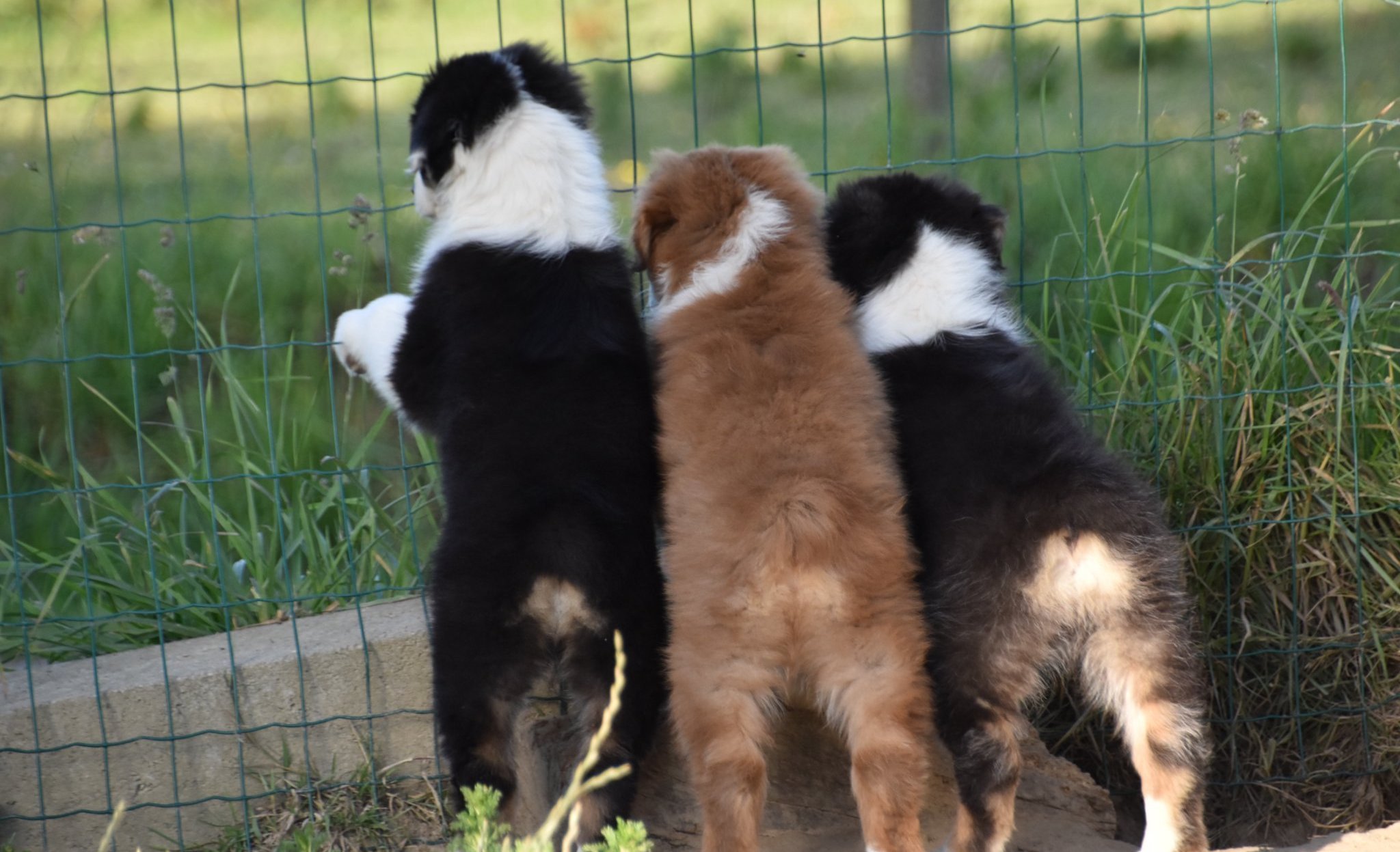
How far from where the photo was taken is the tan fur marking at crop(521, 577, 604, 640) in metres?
2.88

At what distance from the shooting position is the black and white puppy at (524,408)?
9.46ft

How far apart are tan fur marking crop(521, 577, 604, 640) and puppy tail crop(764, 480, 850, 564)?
0.43m

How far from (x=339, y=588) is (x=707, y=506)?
5.51 feet

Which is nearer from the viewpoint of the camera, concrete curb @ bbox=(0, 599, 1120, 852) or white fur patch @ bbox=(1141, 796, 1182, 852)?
white fur patch @ bbox=(1141, 796, 1182, 852)

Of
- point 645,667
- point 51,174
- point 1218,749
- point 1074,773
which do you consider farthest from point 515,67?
point 1218,749

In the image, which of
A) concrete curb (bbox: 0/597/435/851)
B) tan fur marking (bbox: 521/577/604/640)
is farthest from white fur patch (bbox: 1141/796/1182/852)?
concrete curb (bbox: 0/597/435/851)

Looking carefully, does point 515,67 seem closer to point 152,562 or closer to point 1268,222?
point 152,562

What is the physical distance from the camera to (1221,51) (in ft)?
27.2

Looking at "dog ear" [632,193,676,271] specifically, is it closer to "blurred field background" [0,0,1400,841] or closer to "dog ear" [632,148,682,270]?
"dog ear" [632,148,682,270]

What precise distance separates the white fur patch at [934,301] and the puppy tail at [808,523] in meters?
0.48

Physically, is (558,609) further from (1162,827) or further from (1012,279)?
(1012,279)

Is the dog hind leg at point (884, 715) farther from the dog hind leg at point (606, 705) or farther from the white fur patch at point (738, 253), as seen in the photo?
the white fur patch at point (738, 253)

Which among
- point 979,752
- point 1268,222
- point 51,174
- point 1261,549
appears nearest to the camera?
point 979,752

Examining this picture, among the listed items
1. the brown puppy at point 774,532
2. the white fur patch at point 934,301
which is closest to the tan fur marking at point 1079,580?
the brown puppy at point 774,532
